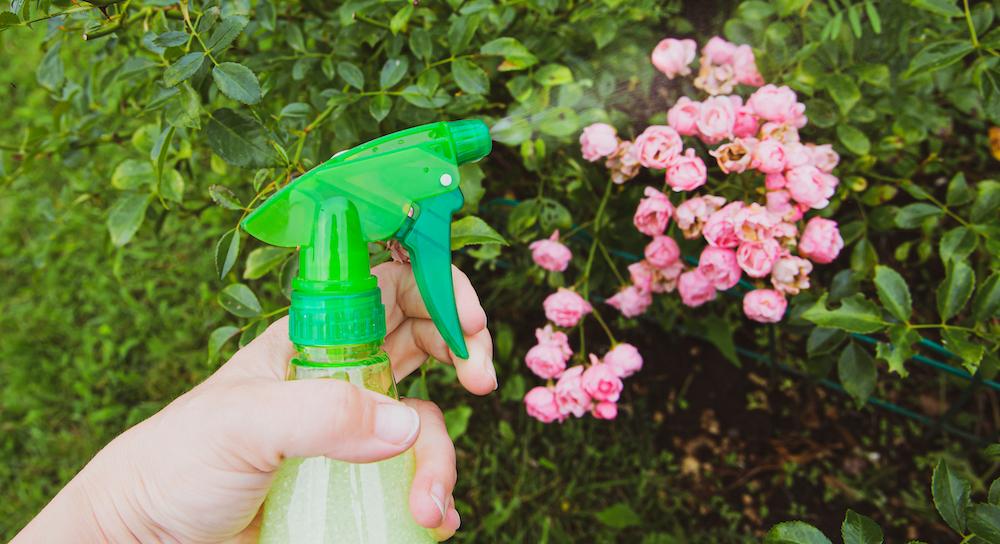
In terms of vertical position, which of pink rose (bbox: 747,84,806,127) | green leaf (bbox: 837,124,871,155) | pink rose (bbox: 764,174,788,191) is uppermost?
pink rose (bbox: 747,84,806,127)

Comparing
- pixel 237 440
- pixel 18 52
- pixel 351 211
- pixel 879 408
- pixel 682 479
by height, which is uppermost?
pixel 351 211

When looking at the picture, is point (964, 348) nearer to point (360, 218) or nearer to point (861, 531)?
point (861, 531)

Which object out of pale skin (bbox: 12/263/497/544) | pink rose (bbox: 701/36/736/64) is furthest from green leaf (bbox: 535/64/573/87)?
pale skin (bbox: 12/263/497/544)

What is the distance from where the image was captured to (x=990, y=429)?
→ 171 centimetres

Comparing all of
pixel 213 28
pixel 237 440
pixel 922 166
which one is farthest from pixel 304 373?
pixel 922 166

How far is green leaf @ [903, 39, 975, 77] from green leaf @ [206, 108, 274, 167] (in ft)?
3.21

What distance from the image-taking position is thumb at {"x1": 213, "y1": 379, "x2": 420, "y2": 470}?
712 mm

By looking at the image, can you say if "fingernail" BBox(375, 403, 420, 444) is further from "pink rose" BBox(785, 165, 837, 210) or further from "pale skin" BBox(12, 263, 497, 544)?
"pink rose" BBox(785, 165, 837, 210)

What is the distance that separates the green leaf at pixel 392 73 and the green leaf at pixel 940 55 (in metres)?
0.79

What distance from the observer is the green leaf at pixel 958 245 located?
1.16 metres

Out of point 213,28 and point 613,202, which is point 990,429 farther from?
point 213,28

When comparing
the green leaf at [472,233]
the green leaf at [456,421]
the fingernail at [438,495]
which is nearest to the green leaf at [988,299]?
the green leaf at [472,233]

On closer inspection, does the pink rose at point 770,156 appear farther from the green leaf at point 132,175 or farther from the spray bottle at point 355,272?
the green leaf at point 132,175

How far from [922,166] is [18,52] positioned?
3087 mm
